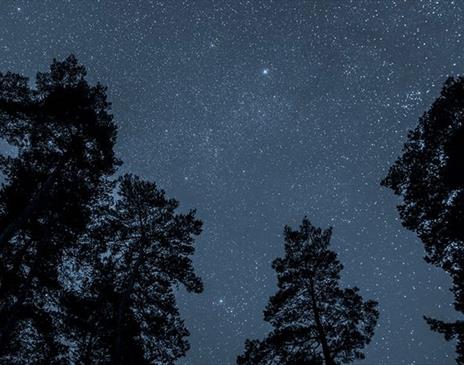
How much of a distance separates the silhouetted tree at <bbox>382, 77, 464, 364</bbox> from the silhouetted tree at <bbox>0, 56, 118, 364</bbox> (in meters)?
10.3

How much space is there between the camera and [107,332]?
16234 millimetres

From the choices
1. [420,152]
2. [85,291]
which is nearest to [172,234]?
[85,291]

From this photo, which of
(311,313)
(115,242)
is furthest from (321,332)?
(115,242)

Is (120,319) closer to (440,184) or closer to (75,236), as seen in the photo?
(75,236)

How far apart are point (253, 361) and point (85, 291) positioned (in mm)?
7207

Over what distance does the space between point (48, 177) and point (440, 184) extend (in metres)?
12.6

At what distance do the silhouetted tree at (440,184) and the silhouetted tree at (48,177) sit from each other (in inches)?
406

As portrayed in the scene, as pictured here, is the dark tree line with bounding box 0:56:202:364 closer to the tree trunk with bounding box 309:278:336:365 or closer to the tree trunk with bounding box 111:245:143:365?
the tree trunk with bounding box 111:245:143:365

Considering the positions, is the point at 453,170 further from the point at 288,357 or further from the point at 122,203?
the point at 122,203

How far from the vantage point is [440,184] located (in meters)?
10.9

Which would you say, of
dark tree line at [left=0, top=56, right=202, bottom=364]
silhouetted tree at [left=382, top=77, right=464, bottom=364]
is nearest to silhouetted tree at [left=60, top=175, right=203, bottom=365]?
dark tree line at [left=0, top=56, right=202, bottom=364]

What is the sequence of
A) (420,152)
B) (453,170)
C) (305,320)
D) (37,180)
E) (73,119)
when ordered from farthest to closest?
(305,320), (37,180), (73,119), (420,152), (453,170)

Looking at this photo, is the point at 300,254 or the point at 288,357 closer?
the point at 288,357

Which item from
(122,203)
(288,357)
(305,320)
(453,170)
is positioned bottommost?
(288,357)
